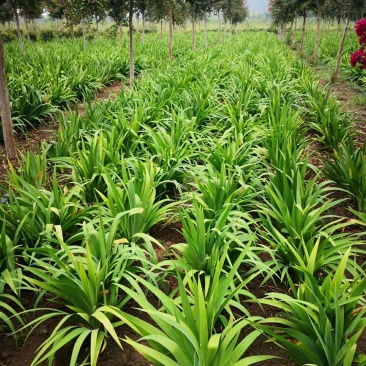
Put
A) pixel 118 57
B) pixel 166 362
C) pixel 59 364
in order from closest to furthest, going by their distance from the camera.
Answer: pixel 166 362, pixel 59 364, pixel 118 57

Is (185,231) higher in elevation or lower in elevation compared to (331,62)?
lower

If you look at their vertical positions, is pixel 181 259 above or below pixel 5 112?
below

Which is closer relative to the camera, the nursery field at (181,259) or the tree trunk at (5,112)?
the nursery field at (181,259)

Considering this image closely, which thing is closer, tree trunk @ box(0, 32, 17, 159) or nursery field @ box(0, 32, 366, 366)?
nursery field @ box(0, 32, 366, 366)

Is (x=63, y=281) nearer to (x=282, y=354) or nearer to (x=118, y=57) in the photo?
(x=282, y=354)

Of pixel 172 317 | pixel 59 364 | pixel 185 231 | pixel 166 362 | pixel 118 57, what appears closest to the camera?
pixel 166 362

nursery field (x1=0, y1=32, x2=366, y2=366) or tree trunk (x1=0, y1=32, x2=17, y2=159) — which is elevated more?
tree trunk (x1=0, y1=32, x2=17, y2=159)

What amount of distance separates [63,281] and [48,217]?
621 millimetres

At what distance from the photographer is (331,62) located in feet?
37.0

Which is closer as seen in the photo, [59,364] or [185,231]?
[59,364]

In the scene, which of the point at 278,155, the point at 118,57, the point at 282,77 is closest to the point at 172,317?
the point at 278,155

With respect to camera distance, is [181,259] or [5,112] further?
[5,112]

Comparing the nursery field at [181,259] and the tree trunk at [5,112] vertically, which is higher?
the tree trunk at [5,112]

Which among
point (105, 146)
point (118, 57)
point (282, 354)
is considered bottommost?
point (282, 354)
